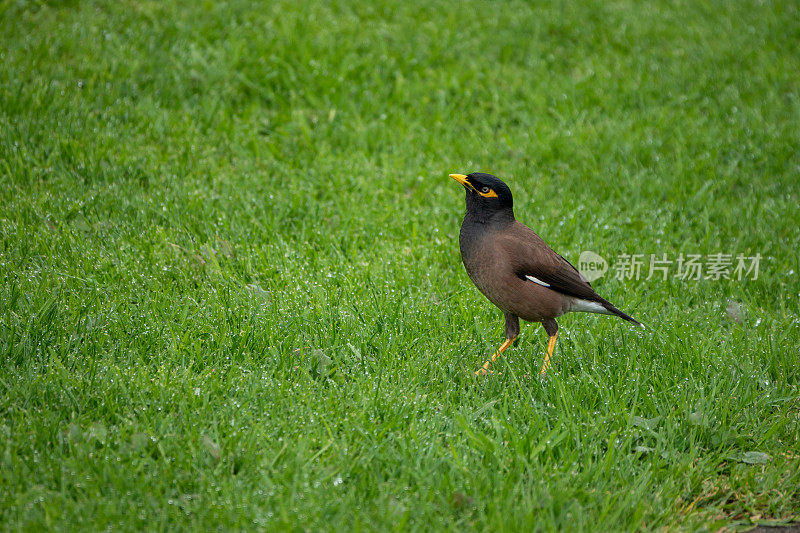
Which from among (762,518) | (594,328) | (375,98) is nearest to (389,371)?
(594,328)

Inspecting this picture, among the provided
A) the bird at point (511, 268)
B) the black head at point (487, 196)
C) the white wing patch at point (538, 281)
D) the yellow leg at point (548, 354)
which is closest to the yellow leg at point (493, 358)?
the bird at point (511, 268)

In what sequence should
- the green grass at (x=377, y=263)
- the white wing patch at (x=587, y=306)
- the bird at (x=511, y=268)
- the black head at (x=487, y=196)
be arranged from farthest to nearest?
the white wing patch at (x=587, y=306) < the black head at (x=487, y=196) < the bird at (x=511, y=268) < the green grass at (x=377, y=263)

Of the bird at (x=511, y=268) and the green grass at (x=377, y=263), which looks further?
the bird at (x=511, y=268)

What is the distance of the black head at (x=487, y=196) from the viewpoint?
4.89 meters

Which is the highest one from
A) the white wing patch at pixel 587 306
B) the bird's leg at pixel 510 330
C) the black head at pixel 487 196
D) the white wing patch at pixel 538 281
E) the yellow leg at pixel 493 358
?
the black head at pixel 487 196

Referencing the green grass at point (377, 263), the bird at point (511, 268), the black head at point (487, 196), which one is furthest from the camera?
the black head at point (487, 196)

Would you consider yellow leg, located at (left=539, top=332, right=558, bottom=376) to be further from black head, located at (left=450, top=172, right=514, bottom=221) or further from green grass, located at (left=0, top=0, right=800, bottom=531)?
black head, located at (left=450, top=172, right=514, bottom=221)

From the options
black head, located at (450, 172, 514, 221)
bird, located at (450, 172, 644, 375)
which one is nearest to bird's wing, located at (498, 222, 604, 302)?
bird, located at (450, 172, 644, 375)

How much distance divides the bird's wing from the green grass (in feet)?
1.61

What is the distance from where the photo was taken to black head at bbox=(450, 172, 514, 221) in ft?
16.0

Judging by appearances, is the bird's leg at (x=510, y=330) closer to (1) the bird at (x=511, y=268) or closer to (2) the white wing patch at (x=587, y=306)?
(1) the bird at (x=511, y=268)

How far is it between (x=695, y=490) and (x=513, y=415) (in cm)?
105

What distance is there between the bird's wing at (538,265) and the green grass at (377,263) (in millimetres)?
491

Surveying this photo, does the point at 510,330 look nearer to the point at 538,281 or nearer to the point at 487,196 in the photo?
the point at 538,281
